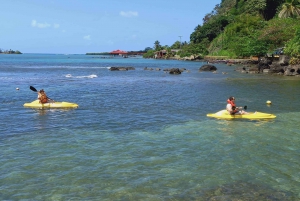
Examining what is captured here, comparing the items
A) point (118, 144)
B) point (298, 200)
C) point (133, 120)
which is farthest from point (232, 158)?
point (133, 120)

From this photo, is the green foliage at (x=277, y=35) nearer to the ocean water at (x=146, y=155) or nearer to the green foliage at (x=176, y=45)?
the ocean water at (x=146, y=155)

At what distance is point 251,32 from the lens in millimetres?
82438

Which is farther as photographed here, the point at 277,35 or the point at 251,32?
the point at 251,32

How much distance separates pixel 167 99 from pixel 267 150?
49.3 ft

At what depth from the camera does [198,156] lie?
13000mm

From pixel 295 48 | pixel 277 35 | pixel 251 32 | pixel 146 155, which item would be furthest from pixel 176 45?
pixel 146 155

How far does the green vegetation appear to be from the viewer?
211ft

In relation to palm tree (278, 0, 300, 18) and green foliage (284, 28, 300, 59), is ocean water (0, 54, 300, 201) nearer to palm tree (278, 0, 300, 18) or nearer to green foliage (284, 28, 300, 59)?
green foliage (284, 28, 300, 59)

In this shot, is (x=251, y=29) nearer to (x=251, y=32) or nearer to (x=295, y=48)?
(x=251, y=32)

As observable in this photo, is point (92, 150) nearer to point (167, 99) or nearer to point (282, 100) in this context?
point (167, 99)

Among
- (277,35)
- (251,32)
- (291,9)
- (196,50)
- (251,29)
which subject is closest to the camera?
(277,35)

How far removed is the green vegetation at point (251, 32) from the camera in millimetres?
64312

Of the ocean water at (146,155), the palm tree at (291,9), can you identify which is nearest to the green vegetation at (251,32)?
the palm tree at (291,9)

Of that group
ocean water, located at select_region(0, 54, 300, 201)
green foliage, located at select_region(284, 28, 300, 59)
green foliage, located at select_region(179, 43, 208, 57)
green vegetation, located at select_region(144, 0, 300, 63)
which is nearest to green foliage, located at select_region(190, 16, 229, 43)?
green vegetation, located at select_region(144, 0, 300, 63)
